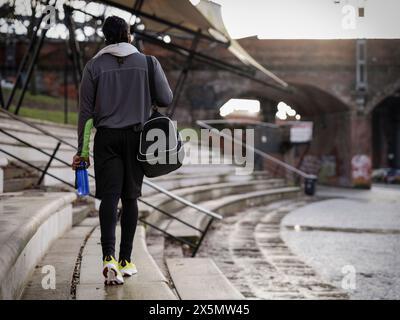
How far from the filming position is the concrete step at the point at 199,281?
3341 millimetres

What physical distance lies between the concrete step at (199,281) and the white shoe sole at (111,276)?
40cm

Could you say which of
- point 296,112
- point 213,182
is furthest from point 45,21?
point 296,112

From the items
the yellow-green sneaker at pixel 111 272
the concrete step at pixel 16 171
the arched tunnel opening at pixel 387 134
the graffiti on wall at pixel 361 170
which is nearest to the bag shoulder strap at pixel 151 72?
the yellow-green sneaker at pixel 111 272

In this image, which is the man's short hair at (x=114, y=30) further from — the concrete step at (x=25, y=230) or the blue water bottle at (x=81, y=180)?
the concrete step at (x=25, y=230)

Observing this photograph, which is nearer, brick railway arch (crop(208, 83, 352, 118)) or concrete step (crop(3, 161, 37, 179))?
concrete step (crop(3, 161, 37, 179))

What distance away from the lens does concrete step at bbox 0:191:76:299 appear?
245 cm

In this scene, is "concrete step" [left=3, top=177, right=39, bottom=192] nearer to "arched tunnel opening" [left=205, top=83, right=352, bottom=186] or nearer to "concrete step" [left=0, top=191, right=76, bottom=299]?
"concrete step" [left=0, top=191, right=76, bottom=299]

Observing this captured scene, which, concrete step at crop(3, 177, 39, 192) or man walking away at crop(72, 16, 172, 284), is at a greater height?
man walking away at crop(72, 16, 172, 284)

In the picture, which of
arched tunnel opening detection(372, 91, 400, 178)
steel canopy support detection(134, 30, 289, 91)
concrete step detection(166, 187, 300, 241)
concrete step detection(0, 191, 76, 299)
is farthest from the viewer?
arched tunnel opening detection(372, 91, 400, 178)

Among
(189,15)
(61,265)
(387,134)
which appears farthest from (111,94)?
(387,134)

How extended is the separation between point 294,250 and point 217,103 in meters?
14.5

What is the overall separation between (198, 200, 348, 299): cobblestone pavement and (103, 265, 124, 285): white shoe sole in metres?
1.47

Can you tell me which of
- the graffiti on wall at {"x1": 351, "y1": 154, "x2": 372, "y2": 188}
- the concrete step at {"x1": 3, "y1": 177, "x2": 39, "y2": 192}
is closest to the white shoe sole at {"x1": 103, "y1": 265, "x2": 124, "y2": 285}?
the concrete step at {"x1": 3, "y1": 177, "x2": 39, "y2": 192}

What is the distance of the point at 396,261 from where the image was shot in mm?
5965
